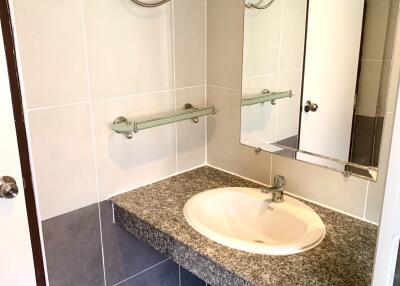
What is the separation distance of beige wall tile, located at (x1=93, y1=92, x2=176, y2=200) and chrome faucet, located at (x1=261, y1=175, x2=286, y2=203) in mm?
455

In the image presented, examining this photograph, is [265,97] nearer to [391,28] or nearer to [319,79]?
[319,79]

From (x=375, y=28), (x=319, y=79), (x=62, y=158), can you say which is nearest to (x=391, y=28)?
(x=375, y=28)

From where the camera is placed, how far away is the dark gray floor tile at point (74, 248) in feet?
4.59

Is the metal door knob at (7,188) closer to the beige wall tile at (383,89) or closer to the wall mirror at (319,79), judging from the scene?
the wall mirror at (319,79)

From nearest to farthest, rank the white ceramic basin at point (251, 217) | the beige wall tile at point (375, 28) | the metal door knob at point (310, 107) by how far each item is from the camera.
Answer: the beige wall tile at point (375, 28)
the white ceramic basin at point (251, 217)
the metal door knob at point (310, 107)

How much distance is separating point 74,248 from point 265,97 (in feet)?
3.01

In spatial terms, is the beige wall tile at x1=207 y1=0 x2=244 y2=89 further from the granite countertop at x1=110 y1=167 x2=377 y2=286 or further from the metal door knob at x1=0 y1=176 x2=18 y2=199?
the metal door knob at x1=0 y1=176 x2=18 y2=199

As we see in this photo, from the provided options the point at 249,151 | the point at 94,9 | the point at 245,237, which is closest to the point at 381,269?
the point at 245,237

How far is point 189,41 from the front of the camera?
5.40 ft

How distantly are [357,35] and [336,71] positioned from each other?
0.13 m

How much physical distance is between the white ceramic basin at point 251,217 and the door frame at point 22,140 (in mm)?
516

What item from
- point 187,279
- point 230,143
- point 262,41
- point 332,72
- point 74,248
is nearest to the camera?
point 332,72

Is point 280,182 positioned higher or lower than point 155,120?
lower

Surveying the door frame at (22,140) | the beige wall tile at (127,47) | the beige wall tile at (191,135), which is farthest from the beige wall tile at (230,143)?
the door frame at (22,140)
